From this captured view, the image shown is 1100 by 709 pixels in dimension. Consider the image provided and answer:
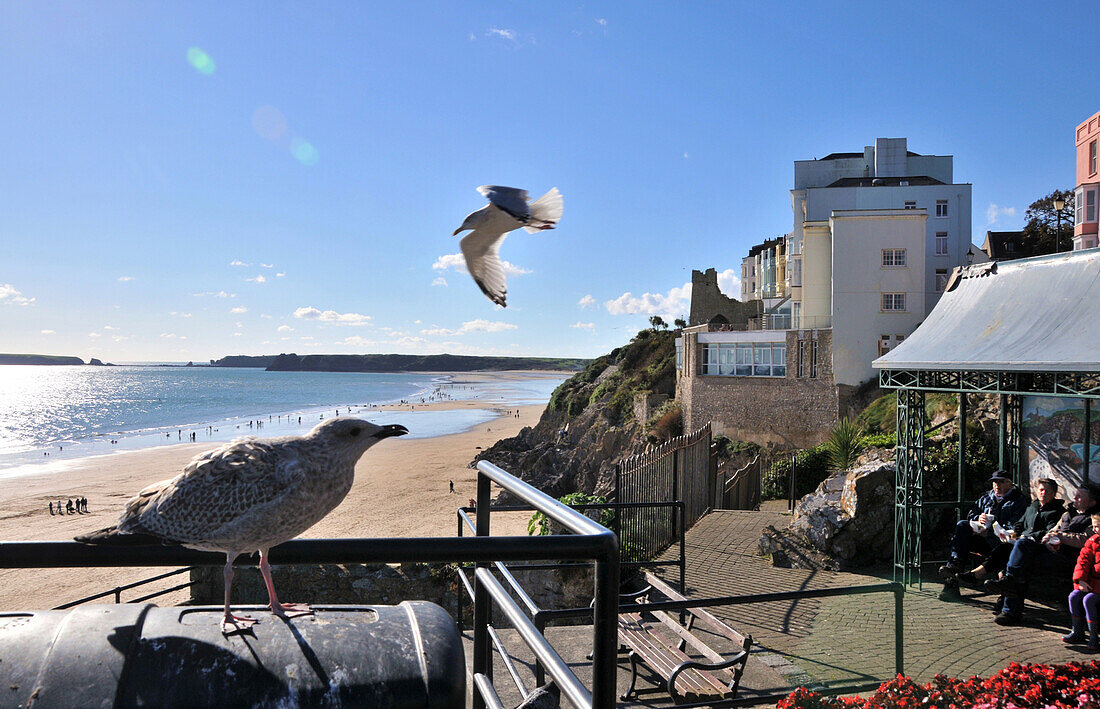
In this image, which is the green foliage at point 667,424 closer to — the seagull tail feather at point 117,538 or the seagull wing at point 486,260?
the seagull wing at point 486,260

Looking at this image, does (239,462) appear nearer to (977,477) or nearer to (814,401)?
(977,477)

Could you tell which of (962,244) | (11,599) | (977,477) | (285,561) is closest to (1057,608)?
(977,477)

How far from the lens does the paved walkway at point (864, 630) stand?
23.7 ft

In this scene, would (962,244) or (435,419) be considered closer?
(962,244)

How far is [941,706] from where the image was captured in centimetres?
513

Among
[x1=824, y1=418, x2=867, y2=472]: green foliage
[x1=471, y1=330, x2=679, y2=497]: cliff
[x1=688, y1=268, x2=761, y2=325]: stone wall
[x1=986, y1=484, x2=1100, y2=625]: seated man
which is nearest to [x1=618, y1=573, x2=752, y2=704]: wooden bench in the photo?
[x1=986, y1=484, x2=1100, y2=625]: seated man

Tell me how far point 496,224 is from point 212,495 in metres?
3.37

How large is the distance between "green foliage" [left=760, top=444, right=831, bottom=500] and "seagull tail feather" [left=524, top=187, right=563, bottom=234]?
15.6 meters

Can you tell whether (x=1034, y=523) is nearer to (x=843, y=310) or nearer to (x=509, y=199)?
(x=509, y=199)

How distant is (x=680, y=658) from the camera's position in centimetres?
631

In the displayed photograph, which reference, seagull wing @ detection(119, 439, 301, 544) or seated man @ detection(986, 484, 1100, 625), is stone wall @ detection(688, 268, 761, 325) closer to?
seated man @ detection(986, 484, 1100, 625)

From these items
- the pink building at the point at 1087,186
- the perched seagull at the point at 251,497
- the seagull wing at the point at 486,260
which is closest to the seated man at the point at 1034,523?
the seagull wing at the point at 486,260

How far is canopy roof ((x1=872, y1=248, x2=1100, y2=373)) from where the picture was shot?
8492 millimetres

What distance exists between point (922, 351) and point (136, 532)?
35.9ft
